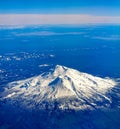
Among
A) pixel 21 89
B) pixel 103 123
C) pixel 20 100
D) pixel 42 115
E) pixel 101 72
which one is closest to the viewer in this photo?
pixel 103 123

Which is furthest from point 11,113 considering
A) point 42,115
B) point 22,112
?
point 42,115

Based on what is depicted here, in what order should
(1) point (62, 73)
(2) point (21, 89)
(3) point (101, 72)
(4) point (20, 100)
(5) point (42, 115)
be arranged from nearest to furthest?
(5) point (42, 115), (4) point (20, 100), (2) point (21, 89), (1) point (62, 73), (3) point (101, 72)

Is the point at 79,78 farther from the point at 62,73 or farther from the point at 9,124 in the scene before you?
the point at 9,124

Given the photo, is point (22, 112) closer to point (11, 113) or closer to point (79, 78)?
point (11, 113)

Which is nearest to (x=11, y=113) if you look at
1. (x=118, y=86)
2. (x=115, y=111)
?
(x=115, y=111)

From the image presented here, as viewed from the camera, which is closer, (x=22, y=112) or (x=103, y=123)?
(x=103, y=123)

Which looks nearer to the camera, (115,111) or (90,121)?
(90,121)
